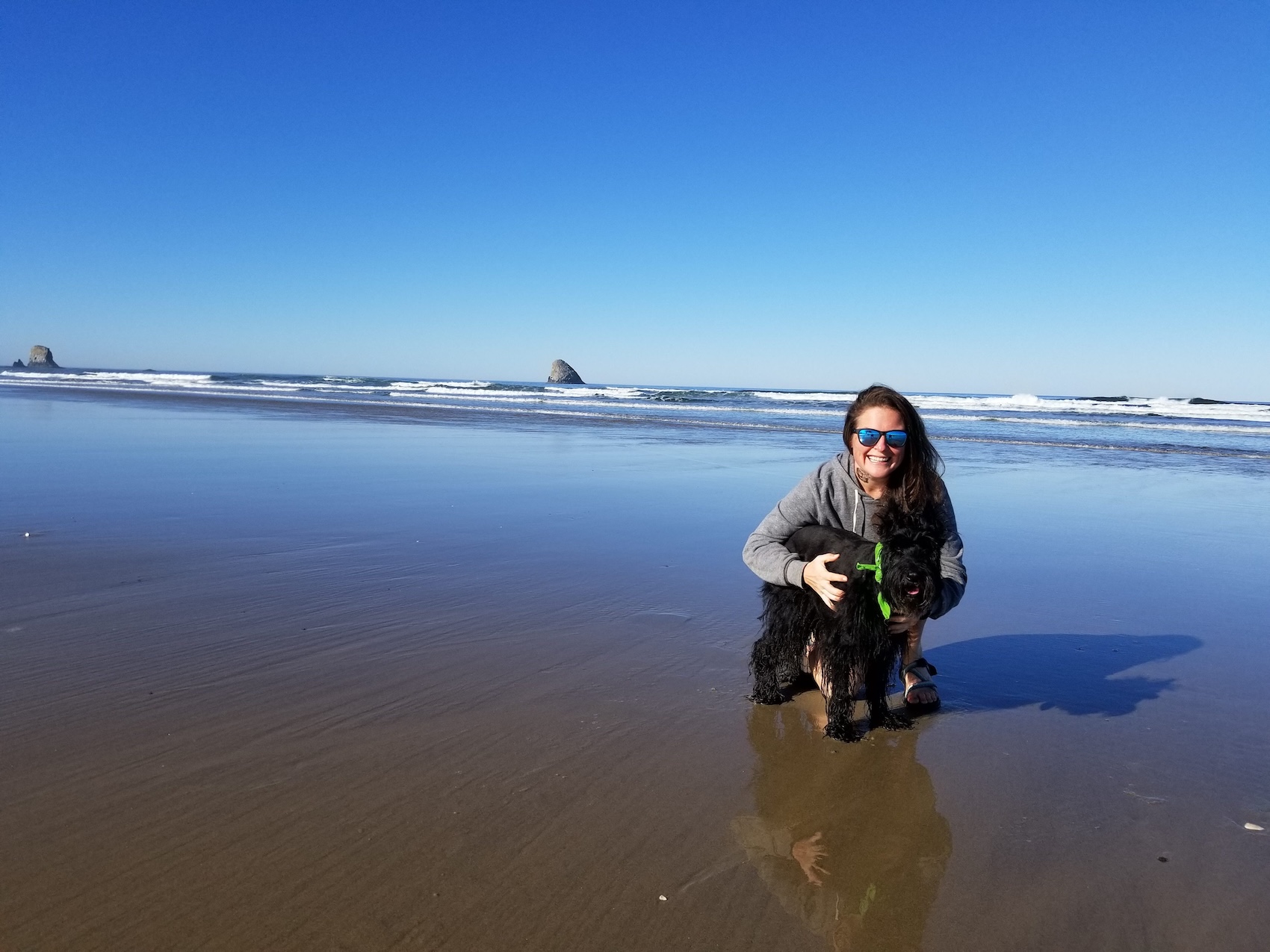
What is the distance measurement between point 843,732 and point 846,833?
0.71 meters

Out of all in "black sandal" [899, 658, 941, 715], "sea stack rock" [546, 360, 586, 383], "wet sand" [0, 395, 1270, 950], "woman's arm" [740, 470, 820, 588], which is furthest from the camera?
"sea stack rock" [546, 360, 586, 383]

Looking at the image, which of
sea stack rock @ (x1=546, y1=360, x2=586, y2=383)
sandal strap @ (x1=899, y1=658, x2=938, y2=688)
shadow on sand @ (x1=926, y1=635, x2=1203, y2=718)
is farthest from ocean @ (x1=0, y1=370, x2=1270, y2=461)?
sea stack rock @ (x1=546, y1=360, x2=586, y2=383)

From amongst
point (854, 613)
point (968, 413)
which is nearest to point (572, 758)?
point (854, 613)

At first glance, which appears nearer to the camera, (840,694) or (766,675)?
(840,694)

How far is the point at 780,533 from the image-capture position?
140 inches

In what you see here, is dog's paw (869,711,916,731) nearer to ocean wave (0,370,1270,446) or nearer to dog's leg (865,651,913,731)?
dog's leg (865,651,913,731)

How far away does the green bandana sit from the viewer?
2898 millimetres

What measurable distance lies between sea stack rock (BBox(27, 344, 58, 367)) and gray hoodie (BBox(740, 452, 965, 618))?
124803 millimetres

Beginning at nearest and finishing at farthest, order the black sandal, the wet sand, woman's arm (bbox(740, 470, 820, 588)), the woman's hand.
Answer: the wet sand, the woman's hand, woman's arm (bbox(740, 470, 820, 588)), the black sandal

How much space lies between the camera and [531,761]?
280cm

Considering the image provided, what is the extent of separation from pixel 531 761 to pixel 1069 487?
10.1 m

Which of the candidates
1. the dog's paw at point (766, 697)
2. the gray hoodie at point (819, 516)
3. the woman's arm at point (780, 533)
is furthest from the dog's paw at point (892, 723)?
the woman's arm at point (780, 533)

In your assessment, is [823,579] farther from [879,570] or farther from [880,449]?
[880,449]

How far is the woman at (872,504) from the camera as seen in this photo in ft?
10.5
